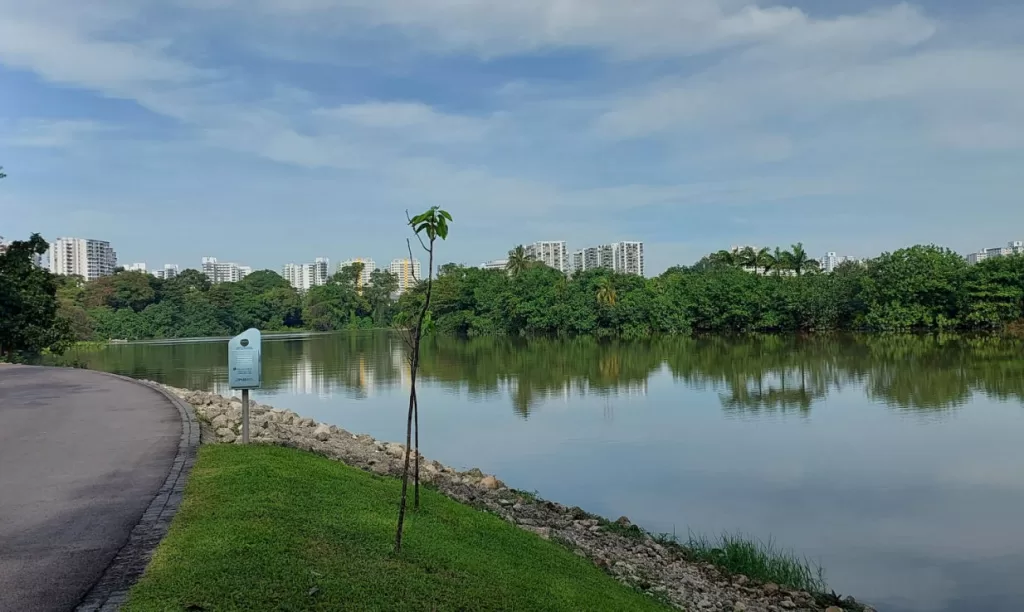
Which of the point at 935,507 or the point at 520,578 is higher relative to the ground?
the point at 520,578

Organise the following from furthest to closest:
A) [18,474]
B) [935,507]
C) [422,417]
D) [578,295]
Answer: [578,295] → [422,417] → [935,507] → [18,474]

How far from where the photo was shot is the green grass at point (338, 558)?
436 centimetres

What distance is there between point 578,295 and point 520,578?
196ft

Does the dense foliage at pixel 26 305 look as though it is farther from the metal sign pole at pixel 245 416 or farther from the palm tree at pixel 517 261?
the palm tree at pixel 517 261

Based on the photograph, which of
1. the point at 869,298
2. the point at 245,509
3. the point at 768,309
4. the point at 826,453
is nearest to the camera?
the point at 245,509

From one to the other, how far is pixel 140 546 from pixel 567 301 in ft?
199

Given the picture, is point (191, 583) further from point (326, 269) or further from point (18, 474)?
point (326, 269)

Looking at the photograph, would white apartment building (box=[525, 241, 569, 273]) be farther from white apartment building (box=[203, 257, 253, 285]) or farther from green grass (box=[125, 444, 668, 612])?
green grass (box=[125, 444, 668, 612])

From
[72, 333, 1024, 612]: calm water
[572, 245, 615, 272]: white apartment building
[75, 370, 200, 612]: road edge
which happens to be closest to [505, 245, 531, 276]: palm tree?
[72, 333, 1024, 612]: calm water

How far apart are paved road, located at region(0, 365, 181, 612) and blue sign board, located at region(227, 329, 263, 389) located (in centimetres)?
118

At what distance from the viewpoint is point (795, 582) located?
8328 mm

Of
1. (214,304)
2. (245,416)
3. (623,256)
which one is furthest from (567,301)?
(623,256)

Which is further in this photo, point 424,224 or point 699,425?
point 699,425

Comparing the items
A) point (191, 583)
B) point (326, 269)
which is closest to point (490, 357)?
point (191, 583)
